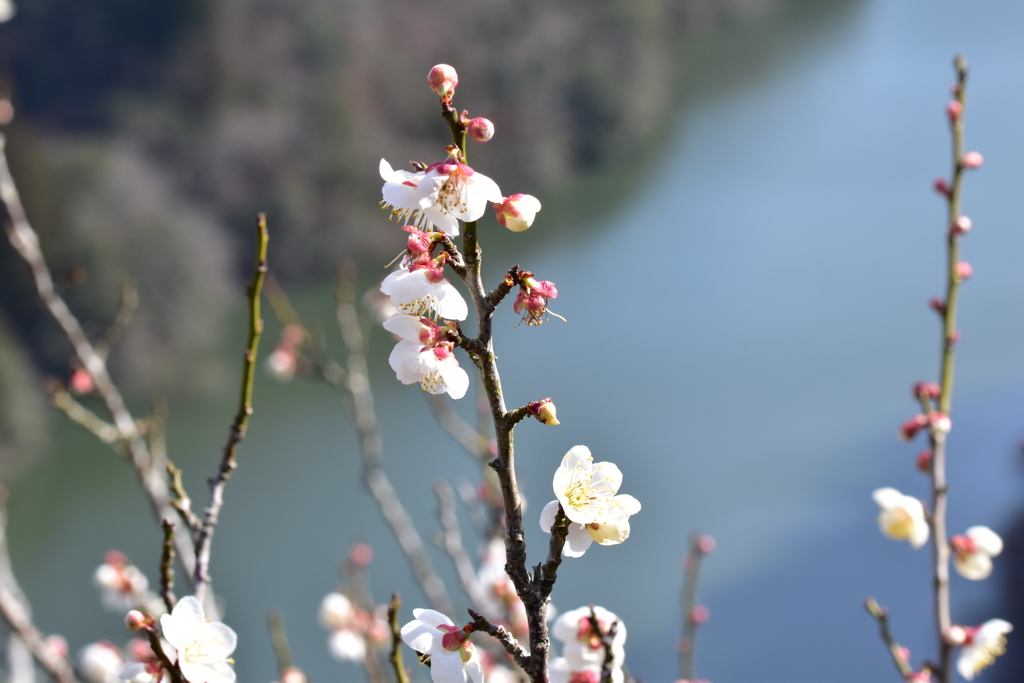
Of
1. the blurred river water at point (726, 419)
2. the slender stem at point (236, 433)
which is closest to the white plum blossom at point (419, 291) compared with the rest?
the slender stem at point (236, 433)

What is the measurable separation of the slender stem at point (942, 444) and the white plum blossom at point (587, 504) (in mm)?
328

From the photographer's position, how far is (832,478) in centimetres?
288

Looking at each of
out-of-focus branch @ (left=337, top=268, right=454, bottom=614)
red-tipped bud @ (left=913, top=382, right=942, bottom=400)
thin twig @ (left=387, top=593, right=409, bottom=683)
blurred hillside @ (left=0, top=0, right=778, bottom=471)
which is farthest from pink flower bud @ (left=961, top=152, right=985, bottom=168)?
blurred hillside @ (left=0, top=0, right=778, bottom=471)

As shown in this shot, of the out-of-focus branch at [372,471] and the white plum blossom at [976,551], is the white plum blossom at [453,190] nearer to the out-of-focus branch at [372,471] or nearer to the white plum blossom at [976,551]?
the white plum blossom at [976,551]

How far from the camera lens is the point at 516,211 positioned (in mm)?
397

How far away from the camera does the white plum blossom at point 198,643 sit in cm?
41

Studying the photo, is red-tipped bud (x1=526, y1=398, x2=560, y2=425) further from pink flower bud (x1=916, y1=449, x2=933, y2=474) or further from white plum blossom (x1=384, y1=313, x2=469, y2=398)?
pink flower bud (x1=916, y1=449, x2=933, y2=474)

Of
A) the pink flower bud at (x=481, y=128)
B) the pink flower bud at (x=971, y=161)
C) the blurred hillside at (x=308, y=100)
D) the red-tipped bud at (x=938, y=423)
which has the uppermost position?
the blurred hillside at (x=308, y=100)

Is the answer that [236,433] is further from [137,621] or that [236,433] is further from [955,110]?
[955,110]

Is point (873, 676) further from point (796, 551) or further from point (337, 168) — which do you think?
point (337, 168)

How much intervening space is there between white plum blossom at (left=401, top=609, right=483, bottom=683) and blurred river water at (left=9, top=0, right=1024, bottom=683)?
108cm

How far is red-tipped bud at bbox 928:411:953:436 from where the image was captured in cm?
64

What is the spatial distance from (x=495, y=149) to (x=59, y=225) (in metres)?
2.80

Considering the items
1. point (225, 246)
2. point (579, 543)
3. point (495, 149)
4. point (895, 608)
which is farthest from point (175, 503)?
point (495, 149)
